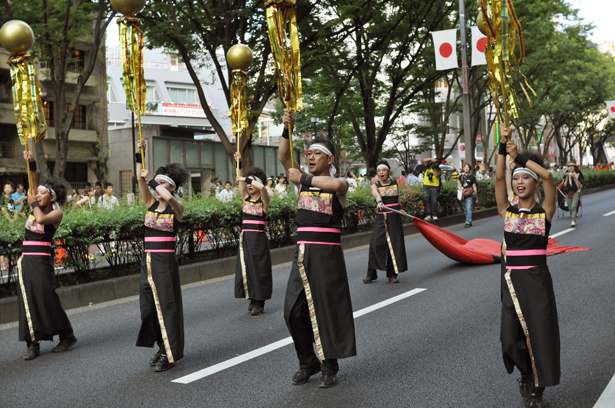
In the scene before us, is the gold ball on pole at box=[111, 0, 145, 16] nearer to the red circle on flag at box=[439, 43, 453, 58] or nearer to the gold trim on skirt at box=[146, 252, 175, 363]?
the gold trim on skirt at box=[146, 252, 175, 363]

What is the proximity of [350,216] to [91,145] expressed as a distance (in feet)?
79.7

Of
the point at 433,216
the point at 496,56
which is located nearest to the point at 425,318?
the point at 496,56

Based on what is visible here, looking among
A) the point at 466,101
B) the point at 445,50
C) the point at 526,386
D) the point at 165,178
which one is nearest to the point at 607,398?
the point at 526,386

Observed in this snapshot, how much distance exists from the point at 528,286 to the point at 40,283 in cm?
458

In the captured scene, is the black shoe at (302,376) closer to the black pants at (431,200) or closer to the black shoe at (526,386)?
the black shoe at (526,386)


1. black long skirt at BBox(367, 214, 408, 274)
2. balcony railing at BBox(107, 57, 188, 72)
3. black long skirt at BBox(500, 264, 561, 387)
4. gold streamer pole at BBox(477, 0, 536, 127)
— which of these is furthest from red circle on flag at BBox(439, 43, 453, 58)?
balcony railing at BBox(107, 57, 188, 72)

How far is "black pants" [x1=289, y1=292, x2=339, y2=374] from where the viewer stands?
4.76 meters

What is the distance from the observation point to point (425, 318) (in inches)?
271

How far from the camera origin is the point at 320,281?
4754 millimetres

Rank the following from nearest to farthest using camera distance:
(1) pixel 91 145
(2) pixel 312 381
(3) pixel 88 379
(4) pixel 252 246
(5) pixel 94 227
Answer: (2) pixel 312 381 < (3) pixel 88 379 < (4) pixel 252 246 < (5) pixel 94 227 < (1) pixel 91 145

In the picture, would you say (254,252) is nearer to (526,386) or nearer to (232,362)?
(232,362)

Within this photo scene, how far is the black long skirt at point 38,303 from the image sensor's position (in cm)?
594

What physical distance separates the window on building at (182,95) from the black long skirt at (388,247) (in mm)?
46799

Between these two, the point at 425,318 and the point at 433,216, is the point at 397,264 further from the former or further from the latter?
the point at 433,216
